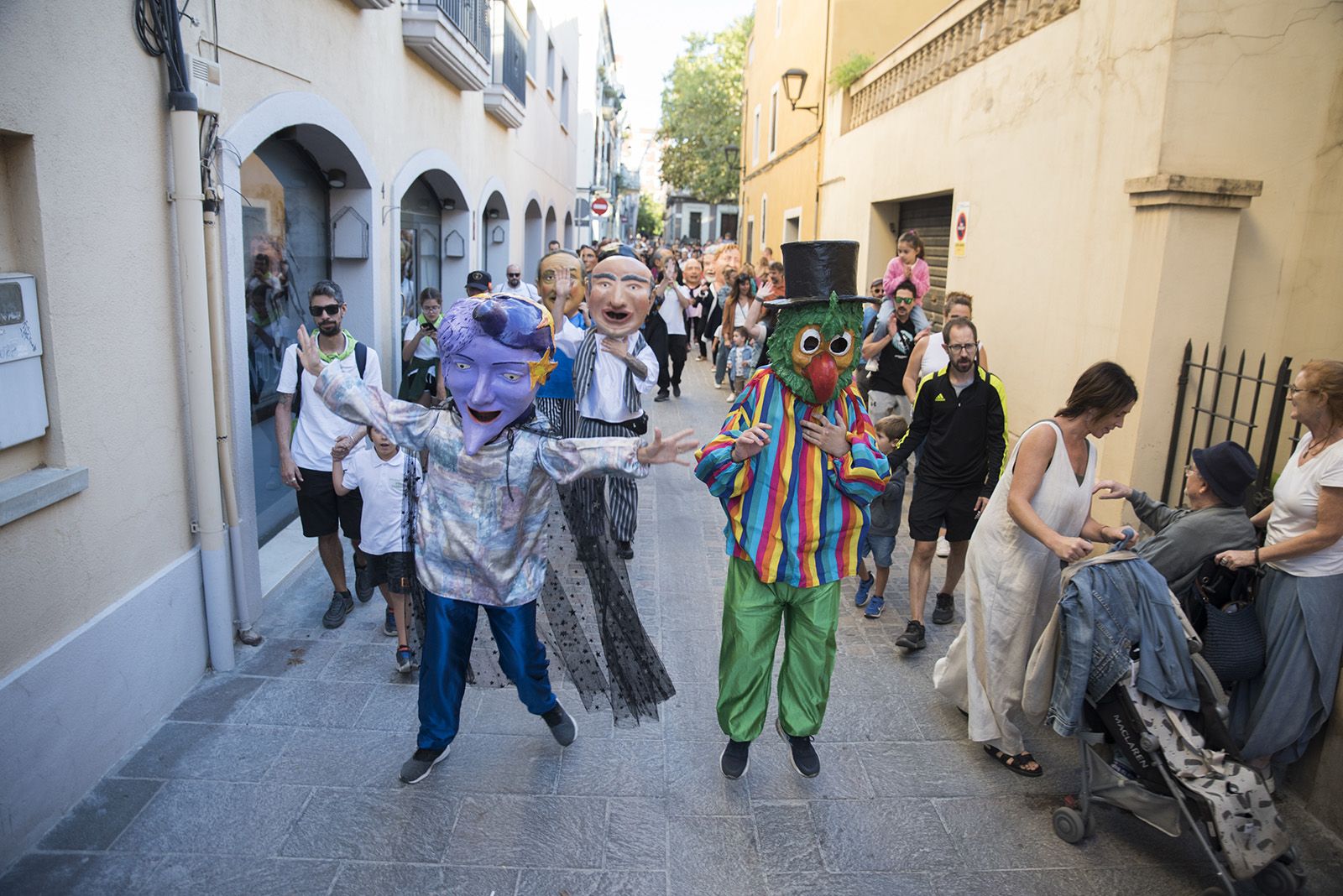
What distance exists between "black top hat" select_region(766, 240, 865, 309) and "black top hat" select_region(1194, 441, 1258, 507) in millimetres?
1558

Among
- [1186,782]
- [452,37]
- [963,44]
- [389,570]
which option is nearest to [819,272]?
[1186,782]

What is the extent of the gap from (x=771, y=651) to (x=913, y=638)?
169cm

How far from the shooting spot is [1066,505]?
388 centimetres

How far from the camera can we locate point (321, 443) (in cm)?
513

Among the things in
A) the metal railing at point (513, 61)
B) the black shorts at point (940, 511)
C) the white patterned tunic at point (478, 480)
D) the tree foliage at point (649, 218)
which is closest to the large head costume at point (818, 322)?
the white patterned tunic at point (478, 480)

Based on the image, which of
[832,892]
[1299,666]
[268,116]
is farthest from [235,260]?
[1299,666]

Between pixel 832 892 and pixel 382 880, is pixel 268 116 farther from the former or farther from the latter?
pixel 832 892

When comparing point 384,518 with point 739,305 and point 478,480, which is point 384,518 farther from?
point 739,305

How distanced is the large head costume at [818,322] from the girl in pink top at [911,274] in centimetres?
405

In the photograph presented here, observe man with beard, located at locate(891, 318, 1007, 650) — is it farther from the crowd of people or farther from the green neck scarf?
the green neck scarf

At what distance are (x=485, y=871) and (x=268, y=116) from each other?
4212 millimetres

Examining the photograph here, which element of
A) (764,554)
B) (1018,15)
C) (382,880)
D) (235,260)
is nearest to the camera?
(382,880)

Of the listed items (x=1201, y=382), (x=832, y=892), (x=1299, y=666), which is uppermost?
(x=1201, y=382)

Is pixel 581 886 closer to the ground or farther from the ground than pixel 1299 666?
closer to the ground
